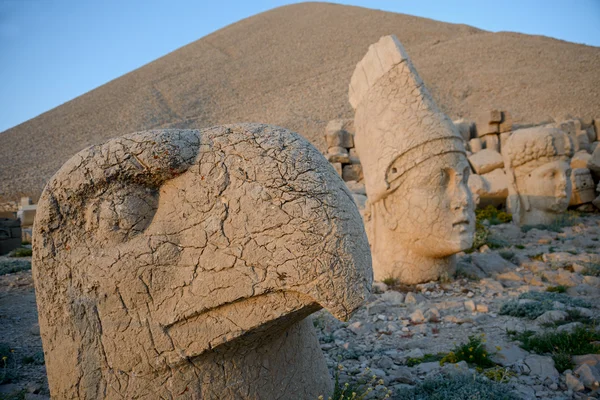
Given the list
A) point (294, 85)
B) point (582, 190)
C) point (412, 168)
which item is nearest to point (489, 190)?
point (582, 190)

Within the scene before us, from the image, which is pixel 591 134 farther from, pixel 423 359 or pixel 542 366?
pixel 423 359

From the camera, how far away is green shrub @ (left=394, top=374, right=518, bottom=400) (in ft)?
7.64

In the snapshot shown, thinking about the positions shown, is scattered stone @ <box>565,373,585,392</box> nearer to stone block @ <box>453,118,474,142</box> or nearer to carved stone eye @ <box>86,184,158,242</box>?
carved stone eye @ <box>86,184,158,242</box>

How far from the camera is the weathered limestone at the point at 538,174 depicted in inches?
297

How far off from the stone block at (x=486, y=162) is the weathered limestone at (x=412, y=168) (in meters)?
6.31

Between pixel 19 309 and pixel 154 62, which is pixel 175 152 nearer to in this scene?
pixel 19 309

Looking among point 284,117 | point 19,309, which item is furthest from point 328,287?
point 284,117

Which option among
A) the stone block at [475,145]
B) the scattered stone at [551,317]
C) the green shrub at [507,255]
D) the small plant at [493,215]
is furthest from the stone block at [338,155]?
the scattered stone at [551,317]

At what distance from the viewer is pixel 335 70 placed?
33156 millimetres

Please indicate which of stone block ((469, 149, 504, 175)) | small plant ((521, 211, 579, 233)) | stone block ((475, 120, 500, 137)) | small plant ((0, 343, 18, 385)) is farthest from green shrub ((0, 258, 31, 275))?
stone block ((475, 120, 500, 137))

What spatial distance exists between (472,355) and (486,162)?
858cm

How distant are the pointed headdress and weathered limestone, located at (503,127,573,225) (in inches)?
147

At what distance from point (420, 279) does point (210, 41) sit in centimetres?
3981

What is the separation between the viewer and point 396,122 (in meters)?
4.63
